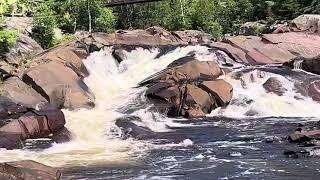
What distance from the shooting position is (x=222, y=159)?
15.5 m

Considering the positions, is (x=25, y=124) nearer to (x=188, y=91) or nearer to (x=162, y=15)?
(x=188, y=91)

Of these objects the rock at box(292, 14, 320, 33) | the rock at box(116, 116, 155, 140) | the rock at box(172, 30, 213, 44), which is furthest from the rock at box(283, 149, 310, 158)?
the rock at box(172, 30, 213, 44)

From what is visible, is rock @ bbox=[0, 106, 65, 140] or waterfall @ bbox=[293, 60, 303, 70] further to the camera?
waterfall @ bbox=[293, 60, 303, 70]

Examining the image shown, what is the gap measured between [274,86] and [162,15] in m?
36.7

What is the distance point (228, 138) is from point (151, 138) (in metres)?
→ 2.77

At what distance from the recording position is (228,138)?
18859mm

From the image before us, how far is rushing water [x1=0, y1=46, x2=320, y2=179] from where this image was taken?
47.0 ft

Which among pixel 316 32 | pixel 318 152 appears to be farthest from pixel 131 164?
pixel 316 32

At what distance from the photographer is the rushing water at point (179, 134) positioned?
14.3 meters

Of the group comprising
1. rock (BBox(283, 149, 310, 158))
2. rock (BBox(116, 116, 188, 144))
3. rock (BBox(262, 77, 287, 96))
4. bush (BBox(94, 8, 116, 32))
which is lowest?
rock (BBox(116, 116, 188, 144))

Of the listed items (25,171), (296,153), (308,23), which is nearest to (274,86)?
(296,153)

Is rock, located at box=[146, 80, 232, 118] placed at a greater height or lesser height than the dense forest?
lesser

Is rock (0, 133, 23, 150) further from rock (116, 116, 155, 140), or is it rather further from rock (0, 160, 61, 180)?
rock (0, 160, 61, 180)

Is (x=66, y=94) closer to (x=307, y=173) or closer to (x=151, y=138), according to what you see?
Result: (x=151, y=138)
